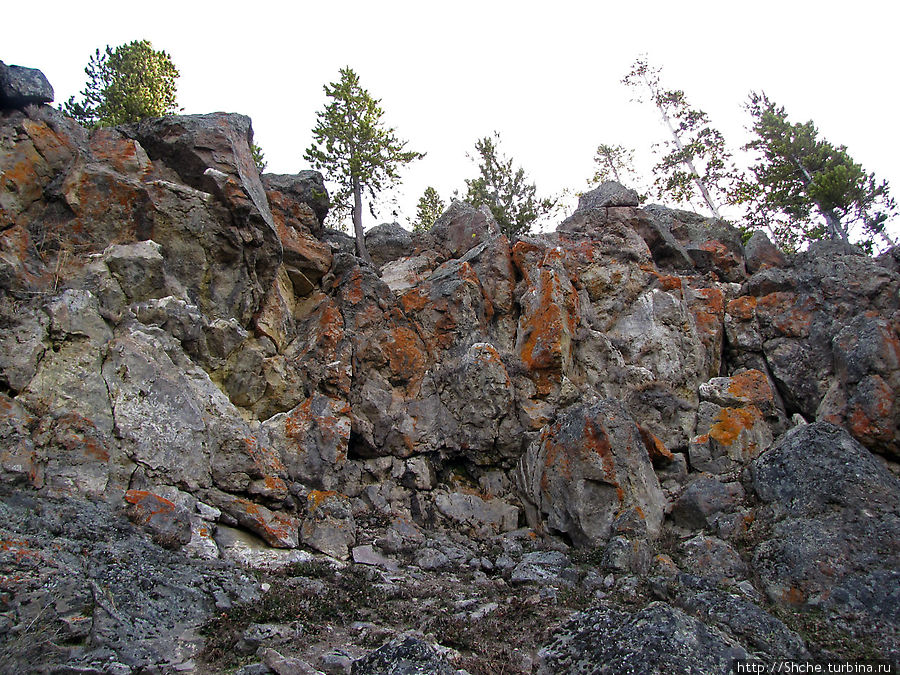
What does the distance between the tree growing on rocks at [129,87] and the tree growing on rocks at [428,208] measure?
17.0 meters

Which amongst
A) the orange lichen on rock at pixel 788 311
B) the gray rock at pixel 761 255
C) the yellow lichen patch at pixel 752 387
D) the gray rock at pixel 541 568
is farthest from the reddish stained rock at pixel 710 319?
the gray rock at pixel 541 568

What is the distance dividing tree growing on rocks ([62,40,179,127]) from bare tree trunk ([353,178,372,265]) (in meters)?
10.3

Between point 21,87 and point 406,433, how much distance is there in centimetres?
1648

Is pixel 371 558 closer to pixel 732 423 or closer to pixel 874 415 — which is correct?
pixel 732 423

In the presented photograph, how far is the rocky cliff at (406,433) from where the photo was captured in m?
8.18

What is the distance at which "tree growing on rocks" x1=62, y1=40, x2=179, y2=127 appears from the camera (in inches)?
955

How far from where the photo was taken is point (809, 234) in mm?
28484

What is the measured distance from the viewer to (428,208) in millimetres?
38344

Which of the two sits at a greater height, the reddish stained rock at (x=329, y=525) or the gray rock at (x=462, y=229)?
the gray rock at (x=462, y=229)

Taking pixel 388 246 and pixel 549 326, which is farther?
pixel 388 246

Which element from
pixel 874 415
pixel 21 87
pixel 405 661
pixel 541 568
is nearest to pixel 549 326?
pixel 541 568

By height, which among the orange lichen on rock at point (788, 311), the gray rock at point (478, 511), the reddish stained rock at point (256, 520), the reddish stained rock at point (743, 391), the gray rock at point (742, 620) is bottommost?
the gray rock at point (742, 620)

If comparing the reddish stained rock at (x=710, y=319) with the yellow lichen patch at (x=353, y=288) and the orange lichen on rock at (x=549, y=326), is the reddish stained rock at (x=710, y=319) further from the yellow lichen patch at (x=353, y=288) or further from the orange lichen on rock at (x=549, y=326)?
the yellow lichen patch at (x=353, y=288)

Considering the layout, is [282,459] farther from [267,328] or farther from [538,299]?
[538,299]
